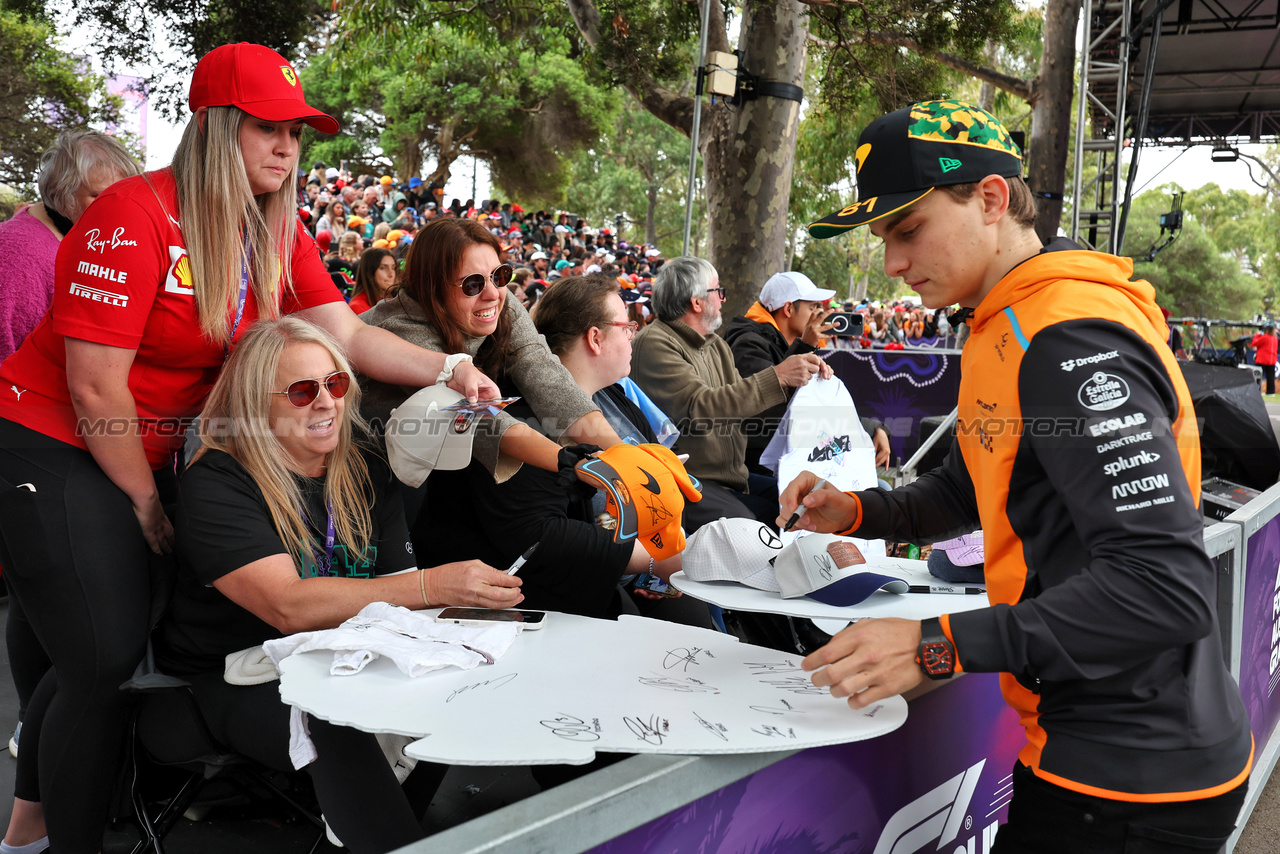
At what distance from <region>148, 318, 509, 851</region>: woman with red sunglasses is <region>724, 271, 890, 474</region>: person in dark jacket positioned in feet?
9.21

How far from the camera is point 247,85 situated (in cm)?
196

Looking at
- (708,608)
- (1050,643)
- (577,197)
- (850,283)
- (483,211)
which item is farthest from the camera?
(850,283)

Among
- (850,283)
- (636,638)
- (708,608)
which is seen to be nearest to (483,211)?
(708,608)

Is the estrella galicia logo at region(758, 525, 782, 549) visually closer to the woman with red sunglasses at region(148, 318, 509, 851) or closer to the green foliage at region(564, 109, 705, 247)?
the woman with red sunglasses at region(148, 318, 509, 851)

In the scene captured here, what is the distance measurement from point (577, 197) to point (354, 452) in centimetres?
3700

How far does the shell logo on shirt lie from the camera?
1931 mm

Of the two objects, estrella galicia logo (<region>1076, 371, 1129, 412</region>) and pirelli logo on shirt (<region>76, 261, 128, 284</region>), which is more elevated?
pirelli logo on shirt (<region>76, 261, 128, 284</region>)

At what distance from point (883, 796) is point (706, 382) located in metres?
2.94

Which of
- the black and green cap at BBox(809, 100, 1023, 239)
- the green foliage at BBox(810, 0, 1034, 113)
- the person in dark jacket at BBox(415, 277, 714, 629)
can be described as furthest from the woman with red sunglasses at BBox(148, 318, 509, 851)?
the green foliage at BBox(810, 0, 1034, 113)

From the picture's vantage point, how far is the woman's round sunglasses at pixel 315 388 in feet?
6.37

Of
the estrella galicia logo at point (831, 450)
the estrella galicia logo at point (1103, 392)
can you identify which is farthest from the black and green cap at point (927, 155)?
the estrella galicia logo at point (831, 450)

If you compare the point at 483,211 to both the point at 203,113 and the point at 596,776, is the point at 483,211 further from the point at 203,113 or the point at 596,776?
the point at 596,776

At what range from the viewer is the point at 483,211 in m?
17.4
